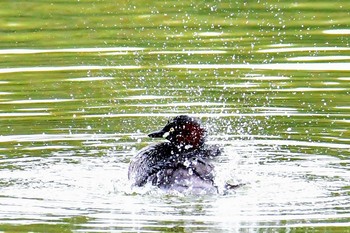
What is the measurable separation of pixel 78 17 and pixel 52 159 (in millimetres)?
7170

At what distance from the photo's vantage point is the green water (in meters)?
11.2

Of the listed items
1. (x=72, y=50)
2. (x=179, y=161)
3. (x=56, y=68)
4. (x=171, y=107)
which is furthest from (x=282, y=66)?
(x=179, y=161)

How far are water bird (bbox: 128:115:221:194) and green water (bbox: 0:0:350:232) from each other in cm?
15

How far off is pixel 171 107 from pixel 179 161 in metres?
3.00

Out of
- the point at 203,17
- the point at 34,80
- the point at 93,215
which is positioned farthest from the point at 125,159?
the point at 203,17

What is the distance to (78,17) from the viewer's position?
65.6 ft

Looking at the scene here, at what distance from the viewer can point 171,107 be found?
15.0m

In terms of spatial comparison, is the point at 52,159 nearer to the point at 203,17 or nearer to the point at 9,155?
the point at 9,155

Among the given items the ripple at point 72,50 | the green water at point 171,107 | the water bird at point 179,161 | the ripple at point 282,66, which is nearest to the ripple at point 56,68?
the green water at point 171,107

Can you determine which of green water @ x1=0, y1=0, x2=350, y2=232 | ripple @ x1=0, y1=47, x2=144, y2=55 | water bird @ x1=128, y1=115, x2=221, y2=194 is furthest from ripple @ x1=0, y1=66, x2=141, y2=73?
water bird @ x1=128, y1=115, x2=221, y2=194

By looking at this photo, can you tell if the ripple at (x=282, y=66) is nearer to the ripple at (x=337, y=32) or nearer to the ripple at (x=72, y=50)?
the ripple at (x=72, y=50)

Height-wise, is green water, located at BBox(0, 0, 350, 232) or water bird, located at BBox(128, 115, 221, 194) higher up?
water bird, located at BBox(128, 115, 221, 194)

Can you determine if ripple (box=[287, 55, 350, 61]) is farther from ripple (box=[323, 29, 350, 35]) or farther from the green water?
ripple (box=[323, 29, 350, 35])

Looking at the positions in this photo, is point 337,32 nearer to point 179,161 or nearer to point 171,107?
point 171,107
